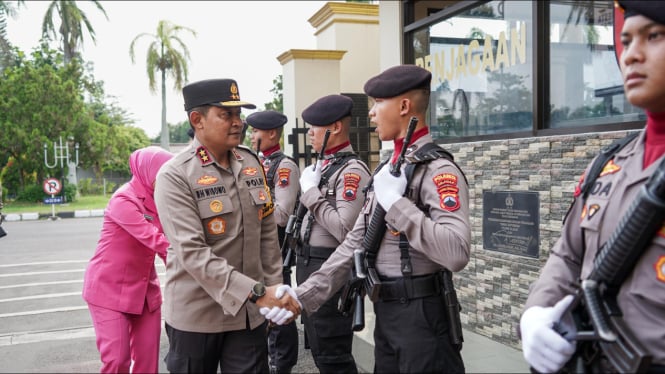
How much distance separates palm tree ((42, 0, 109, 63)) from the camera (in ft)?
80.8

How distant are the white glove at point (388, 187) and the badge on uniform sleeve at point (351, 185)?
1.16m

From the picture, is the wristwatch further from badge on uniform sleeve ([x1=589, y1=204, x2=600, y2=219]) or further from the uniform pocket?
badge on uniform sleeve ([x1=589, y1=204, x2=600, y2=219])

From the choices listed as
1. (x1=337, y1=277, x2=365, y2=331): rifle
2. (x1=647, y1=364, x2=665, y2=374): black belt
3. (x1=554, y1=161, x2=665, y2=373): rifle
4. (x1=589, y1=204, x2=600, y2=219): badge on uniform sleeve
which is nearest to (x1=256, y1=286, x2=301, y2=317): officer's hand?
(x1=337, y1=277, x2=365, y2=331): rifle

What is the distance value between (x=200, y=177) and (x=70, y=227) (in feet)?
46.0

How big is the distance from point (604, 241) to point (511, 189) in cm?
306

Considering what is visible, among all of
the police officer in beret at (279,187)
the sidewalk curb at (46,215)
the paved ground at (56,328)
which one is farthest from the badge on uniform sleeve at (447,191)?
the sidewalk curb at (46,215)

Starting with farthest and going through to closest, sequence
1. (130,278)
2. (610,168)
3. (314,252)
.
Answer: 1. (314,252)
2. (130,278)
3. (610,168)

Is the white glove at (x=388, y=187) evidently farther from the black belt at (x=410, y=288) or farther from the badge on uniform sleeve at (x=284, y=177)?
the badge on uniform sleeve at (x=284, y=177)

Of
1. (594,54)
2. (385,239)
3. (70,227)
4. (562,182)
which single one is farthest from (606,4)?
(70,227)

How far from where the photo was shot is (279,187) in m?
4.94

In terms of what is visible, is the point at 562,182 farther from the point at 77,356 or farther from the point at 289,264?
the point at 77,356

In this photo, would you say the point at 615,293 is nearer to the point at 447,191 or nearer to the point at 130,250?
the point at 447,191

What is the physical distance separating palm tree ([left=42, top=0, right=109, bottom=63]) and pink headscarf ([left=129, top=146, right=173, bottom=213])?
24.2 m

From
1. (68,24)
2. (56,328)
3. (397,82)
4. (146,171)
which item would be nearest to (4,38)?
(56,328)
